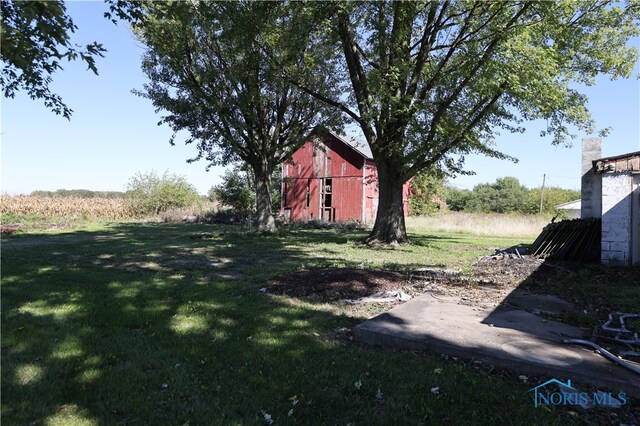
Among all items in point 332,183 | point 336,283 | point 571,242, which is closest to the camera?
point 336,283

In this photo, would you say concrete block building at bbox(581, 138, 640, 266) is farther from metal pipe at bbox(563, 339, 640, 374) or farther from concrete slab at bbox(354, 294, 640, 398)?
metal pipe at bbox(563, 339, 640, 374)

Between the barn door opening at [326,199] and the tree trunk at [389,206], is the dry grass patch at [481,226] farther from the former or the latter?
the tree trunk at [389,206]

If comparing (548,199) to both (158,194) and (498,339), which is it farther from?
(498,339)

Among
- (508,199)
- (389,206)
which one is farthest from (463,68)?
(508,199)

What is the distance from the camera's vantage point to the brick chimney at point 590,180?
13680mm

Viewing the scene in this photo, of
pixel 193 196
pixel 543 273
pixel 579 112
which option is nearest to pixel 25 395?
pixel 543 273

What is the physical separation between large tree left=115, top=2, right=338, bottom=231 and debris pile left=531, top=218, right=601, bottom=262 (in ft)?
33.2

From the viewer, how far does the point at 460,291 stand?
7094 millimetres

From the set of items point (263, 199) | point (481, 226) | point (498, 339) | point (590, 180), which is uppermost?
point (590, 180)

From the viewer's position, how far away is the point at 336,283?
287 inches

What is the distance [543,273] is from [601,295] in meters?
2.31

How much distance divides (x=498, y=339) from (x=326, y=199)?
26.7m

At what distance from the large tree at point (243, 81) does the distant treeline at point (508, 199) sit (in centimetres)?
3878

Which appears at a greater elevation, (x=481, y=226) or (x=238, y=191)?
(x=238, y=191)
